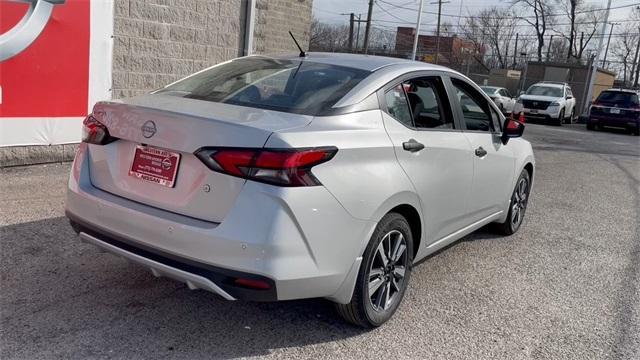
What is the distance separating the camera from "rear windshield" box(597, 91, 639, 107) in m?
A: 22.6

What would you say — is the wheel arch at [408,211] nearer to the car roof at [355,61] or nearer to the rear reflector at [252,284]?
the rear reflector at [252,284]

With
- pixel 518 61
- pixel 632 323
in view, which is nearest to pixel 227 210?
pixel 632 323

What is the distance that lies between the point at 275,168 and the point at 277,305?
1334 mm

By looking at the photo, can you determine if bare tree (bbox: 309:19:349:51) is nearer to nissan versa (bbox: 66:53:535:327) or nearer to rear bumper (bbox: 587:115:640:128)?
rear bumper (bbox: 587:115:640:128)

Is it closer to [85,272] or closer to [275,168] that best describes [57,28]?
[85,272]

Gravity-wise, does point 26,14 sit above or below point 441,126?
above

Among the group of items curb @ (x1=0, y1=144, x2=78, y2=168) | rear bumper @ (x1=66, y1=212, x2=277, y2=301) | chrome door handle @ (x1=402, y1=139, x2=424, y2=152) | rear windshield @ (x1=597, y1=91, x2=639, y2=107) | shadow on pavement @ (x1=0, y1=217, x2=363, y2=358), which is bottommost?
shadow on pavement @ (x1=0, y1=217, x2=363, y2=358)

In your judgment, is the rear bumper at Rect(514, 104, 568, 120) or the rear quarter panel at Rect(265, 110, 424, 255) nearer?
the rear quarter panel at Rect(265, 110, 424, 255)

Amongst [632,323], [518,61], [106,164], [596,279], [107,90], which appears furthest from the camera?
[518,61]

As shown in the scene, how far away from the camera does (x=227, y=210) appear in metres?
2.82

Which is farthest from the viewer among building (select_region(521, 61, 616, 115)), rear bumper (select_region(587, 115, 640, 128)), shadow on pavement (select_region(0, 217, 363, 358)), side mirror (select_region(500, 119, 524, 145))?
building (select_region(521, 61, 616, 115))

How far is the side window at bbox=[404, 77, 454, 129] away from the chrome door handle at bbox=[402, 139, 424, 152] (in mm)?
186

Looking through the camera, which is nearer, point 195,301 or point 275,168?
point 275,168

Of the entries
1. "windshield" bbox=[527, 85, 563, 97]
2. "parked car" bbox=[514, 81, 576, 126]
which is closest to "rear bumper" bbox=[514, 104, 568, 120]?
"parked car" bbox=[514, 81, 576, 126]
